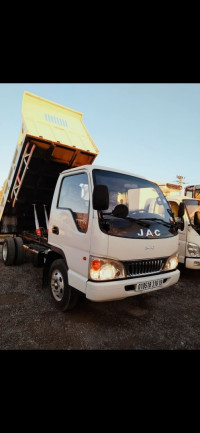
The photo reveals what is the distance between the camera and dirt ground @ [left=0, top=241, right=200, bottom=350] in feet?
8.80

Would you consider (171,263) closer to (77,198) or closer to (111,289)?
(111,289)

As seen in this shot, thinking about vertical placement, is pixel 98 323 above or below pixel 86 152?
below

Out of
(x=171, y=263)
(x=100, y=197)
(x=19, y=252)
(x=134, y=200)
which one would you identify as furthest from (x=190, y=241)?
(x=19, y=252)

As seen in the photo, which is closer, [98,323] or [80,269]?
[80,269]

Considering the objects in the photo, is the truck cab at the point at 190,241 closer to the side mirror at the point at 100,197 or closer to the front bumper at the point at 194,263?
the front bumper at the point at 194,263

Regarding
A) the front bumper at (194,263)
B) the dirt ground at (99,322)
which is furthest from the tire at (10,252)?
the front bumper at (194,263)

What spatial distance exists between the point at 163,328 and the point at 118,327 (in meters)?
0.63

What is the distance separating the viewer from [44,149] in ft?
15.0
